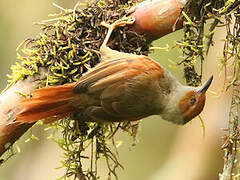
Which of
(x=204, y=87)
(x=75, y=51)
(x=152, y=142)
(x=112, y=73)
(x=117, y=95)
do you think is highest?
(x=75, y=51)

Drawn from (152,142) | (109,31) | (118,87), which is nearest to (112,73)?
(118,87)

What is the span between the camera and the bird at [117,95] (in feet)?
10.0

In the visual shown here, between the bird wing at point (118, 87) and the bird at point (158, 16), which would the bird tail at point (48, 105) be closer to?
the bird wing at point (118, 87)

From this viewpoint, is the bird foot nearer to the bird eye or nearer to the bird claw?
the bird claw

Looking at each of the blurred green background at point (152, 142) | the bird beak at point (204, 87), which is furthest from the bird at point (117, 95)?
the blurred green background at point (152, 142)

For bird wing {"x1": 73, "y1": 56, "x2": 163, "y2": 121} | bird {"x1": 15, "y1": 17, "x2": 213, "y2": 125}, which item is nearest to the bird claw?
bird {"x1": 15, "y1": 17, "x2": 213, "y2": 125}

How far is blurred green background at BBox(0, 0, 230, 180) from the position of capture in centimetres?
566

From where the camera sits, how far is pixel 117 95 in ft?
10.6

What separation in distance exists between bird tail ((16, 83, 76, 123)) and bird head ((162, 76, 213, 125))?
78 centimetres

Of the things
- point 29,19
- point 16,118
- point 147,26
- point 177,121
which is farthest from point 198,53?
point 29,19

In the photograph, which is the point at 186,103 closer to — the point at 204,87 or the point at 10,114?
the point at 204,87

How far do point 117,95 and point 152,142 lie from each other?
237 inches

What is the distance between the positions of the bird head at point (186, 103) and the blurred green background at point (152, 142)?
174 centimetres

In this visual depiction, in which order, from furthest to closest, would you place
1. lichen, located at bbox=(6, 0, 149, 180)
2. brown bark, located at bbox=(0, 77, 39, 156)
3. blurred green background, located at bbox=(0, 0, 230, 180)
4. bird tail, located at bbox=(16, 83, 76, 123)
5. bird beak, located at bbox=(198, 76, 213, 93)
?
blurred green background, located at bbox=(0, 0, 230, 180) < bird beak, located at bbox=(198, 76, 213, 93) < lichen, located at bbox=(6, 0, 149, 180) < bird tail, located at bbox=(16, 83, 76, 123) < brown bark, located at bbox=(0, 77, 39, 156)
